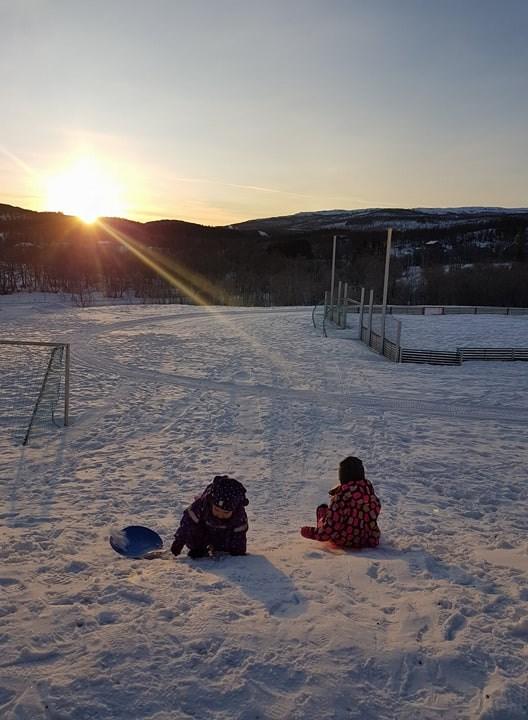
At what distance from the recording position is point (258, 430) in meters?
10.5

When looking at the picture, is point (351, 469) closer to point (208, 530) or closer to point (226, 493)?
point (226, 493)

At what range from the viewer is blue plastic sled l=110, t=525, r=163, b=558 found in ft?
17.2

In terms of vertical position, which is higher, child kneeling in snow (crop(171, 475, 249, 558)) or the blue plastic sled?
child kneeling in snow (crop(171, 475, 249, 558))

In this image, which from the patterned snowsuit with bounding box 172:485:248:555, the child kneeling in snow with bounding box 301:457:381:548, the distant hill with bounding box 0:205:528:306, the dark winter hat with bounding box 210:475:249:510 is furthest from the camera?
the distant hill with bounding box 0:205:528:306

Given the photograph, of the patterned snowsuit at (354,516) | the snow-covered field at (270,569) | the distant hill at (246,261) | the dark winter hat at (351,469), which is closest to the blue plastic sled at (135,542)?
the snow-covered field at (270,569)

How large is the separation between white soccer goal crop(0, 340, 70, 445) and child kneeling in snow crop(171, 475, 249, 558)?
552 cm

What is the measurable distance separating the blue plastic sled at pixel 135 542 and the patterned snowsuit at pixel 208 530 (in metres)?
0.47

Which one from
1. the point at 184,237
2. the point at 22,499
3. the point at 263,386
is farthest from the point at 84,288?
the point at 22,499

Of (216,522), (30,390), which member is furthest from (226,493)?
(30,390)

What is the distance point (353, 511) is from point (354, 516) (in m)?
0.05

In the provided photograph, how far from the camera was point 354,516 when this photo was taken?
17.3 ft

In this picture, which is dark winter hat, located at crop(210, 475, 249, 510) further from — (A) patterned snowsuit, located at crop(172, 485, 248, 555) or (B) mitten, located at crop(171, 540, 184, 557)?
(B) mitten, located at crop(171, 540, 184, 557)

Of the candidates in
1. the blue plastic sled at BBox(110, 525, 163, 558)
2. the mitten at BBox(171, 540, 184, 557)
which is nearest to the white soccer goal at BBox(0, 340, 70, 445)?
the blue plastic sled at BBox(110, 525, 163, 558)

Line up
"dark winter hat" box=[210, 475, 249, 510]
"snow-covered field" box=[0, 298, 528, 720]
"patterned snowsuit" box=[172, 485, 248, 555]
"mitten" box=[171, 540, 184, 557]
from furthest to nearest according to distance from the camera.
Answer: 1. "mitten" box=[171, 540, 184, 557]
2. "patterned snowsuit" box=[172, 485, 248, 555]
3. "dark winter hat" box=[210, 475, 249, 510]
4. "snow-covered field" box=[0, 298, 528, 720]
